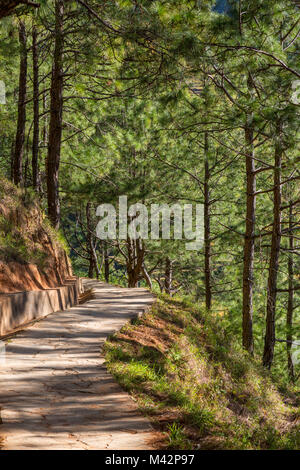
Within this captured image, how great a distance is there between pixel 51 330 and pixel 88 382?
7.08 feet

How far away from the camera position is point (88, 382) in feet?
13.5

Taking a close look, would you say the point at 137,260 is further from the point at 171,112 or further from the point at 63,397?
the point at 63,397

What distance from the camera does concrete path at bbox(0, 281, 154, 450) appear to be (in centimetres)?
291

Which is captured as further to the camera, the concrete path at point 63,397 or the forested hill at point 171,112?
the forested hill at point 171,112

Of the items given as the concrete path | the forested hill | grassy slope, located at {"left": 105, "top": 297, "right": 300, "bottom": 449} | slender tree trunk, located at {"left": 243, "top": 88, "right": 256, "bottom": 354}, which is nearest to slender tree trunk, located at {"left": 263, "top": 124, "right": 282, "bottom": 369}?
the forested hill

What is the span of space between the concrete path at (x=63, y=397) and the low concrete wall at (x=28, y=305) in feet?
0.82

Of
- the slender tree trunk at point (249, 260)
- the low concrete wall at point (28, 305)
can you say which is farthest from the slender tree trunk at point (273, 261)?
the low concrete wall at point (28, 305)

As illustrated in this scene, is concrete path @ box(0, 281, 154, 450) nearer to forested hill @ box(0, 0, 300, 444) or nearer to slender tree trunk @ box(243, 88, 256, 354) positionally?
forested hill @ box(0, 0, 300, 444)

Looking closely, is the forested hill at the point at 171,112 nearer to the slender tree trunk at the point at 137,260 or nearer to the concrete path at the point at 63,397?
the slender tree trunk at the point at 137,260

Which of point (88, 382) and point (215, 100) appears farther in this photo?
point (215, 100)

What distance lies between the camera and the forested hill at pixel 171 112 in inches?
269

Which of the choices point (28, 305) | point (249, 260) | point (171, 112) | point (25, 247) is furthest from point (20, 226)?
point (249, 260)
